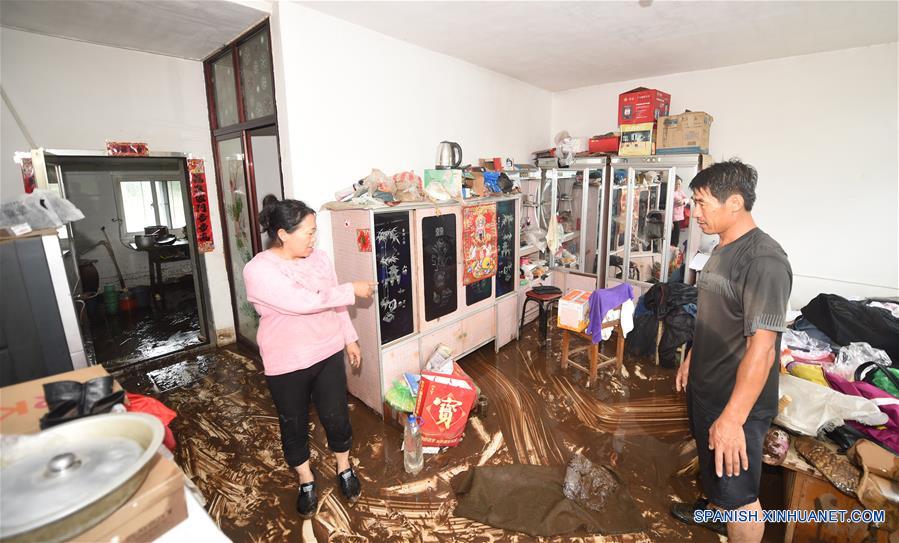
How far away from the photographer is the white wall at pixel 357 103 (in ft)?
8.72

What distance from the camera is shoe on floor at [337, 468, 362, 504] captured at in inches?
84.7

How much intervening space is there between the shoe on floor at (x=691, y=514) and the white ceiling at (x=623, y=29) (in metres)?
2.99

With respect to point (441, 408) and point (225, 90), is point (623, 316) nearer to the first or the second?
point (441, 408)

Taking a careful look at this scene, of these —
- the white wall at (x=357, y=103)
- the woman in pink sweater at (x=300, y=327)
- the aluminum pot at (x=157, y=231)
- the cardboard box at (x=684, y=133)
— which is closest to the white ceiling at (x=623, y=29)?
the white wall at (x=357, y=103)

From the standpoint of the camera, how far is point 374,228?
2.59 meters

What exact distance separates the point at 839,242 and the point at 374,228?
4277mm

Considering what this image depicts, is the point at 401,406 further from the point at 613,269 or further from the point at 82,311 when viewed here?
the point at 613,269

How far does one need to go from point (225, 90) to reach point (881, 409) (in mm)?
4891

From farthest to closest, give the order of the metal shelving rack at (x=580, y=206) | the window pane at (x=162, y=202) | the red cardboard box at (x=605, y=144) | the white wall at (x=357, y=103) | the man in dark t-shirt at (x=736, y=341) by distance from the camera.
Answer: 1. the window pane at (x=162, y=202)
2. the metal shelving rack at (x=580, y=206)
3. the red cardboard box at (x=605, y=144)
4. the white wall at (x=357, y=103)
5. the man in dark t-shirt at (x=736, y=341)

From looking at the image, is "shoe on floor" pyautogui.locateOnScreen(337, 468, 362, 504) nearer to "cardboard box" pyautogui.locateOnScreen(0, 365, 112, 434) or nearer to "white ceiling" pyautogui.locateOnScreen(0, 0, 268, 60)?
"cardboard box" pyautogui.locateOnScreen(0, 365, 112, 434)

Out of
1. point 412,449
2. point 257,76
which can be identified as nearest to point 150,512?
point 412,449

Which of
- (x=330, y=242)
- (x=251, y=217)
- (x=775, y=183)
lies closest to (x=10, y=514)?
(x=330, y=242)

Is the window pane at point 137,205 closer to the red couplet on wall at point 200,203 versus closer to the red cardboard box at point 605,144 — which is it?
the red couplet on wall at point 200,203

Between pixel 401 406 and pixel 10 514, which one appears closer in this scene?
pixel 10 514
